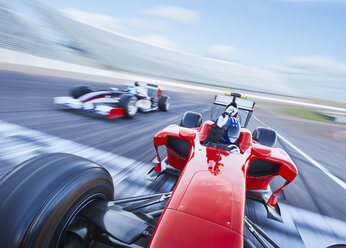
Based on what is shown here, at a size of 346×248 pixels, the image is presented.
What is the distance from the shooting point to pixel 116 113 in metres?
5.24

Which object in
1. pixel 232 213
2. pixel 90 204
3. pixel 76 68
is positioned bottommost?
pixel 76 68

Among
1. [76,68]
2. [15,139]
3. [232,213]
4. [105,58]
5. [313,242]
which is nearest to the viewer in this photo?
[232,213]

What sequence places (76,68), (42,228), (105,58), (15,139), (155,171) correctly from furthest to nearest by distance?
(105,58) < (76,68) < (15,139) < (155,171) < (42,228)

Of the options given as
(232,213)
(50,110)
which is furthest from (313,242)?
(50,110)

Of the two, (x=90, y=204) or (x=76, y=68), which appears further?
(x=76, y=68)

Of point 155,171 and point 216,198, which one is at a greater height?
point 216,198

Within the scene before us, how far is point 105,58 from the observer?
3400cm

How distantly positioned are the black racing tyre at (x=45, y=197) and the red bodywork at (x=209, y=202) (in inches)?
19.6

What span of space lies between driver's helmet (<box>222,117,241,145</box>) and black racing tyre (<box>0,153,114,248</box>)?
5.37ft

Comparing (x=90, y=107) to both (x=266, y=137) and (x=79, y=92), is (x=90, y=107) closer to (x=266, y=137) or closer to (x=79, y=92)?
(x=79, y=92)

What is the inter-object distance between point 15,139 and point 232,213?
131 inches

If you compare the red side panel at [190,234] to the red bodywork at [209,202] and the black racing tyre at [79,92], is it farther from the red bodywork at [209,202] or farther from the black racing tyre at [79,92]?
the black racing tyre at [79,92]

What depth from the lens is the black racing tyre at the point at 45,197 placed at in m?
1.01

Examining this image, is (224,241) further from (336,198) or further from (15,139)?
(15,139)
